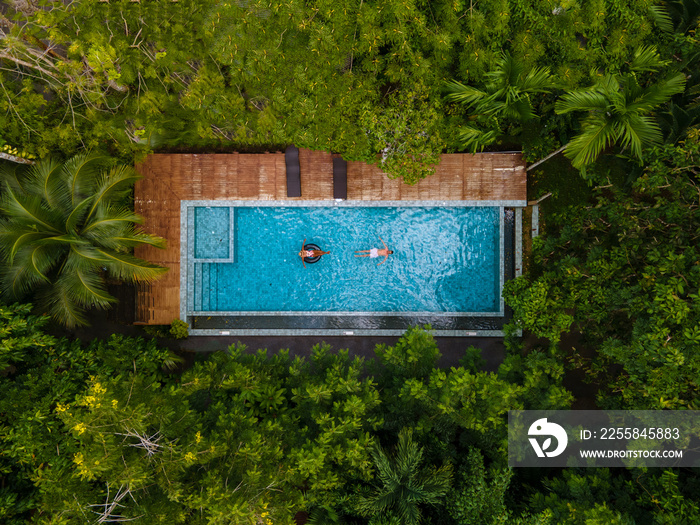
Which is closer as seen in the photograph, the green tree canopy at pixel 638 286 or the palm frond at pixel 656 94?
the green tree canopy at pixel 638 286

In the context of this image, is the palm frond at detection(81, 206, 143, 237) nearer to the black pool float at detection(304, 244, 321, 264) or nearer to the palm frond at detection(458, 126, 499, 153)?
the black pool float at detection(304, 244, 321, 264)

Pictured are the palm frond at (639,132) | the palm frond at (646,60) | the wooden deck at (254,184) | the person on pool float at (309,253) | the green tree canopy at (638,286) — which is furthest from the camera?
the person on pool float at (309,253)

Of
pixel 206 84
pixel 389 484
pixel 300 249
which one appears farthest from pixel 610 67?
pixel 389 484

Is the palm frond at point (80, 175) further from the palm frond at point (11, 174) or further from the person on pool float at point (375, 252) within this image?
the person on pool float at point (375, 252)

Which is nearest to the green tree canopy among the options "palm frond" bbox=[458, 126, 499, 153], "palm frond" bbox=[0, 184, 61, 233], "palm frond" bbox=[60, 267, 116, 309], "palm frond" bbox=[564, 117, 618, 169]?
"palm frond" bbox=[564, 117, 618, 169]

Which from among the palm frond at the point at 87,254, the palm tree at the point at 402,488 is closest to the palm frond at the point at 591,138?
the palm tree at the point at 402,488
